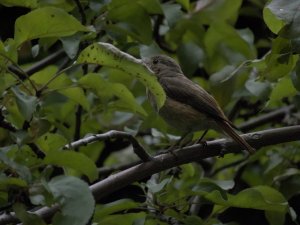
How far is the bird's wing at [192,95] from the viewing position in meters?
4.22

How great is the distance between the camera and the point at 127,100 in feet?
11.5

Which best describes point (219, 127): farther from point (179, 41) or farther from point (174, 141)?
point (179, 41)

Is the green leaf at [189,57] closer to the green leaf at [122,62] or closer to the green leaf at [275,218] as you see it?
the green leaf at [275,218]

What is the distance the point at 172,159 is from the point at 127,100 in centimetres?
43

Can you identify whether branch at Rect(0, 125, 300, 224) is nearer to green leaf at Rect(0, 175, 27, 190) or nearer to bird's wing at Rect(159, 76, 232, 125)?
green leaf at Rect(0, 175, 27, 190)

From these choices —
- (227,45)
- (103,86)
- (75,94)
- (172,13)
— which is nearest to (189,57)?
(227,45)

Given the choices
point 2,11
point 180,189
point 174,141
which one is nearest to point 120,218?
point 180,189

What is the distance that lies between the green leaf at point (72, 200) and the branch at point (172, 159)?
0.20 meters

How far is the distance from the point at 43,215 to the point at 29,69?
8.12 ft

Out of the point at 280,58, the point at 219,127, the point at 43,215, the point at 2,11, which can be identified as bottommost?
the point at 2,11

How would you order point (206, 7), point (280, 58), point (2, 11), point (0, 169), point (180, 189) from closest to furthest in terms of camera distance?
point (0, 169) < point (280, 58) < point (180, 189) < point (206, 7) < point (2, 11)

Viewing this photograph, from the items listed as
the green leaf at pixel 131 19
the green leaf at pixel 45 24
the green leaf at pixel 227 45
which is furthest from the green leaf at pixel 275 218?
the green leaf at pixel 45 24

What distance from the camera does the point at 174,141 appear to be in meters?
4.25

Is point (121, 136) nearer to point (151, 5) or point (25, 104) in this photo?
point (25, 104)
